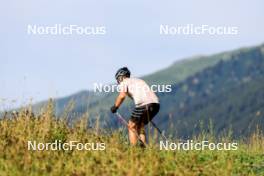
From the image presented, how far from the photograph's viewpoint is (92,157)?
11883mm

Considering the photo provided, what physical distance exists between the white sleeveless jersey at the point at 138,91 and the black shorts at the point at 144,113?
10 cm

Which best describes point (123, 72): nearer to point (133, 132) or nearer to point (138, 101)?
point (138, 101)

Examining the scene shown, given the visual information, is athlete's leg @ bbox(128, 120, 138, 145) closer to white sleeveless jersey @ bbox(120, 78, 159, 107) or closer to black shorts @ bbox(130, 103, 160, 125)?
black shorts @ bbox(130, 103, 160, 125)

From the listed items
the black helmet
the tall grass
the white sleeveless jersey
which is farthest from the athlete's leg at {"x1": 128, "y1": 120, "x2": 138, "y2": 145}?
the black helmet

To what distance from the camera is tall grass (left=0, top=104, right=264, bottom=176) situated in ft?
35.8

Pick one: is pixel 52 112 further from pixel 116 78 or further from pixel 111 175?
pixel 111 175

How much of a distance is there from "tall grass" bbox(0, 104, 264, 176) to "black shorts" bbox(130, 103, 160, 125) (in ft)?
2.21

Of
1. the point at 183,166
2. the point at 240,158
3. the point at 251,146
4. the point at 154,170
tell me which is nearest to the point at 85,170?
the point at 154,170

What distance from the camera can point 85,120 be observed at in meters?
14.1

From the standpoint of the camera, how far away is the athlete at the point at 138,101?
1557cm

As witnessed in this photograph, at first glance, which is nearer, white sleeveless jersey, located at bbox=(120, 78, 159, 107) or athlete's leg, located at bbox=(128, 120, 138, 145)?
athlete's leg, located at bbox=(128, 120, 138, 145)

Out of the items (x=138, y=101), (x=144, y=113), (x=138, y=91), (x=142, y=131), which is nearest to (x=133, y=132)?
(x=142, y=131)

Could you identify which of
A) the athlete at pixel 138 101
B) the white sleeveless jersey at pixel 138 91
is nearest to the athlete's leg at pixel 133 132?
the athlete at pixel 138 101

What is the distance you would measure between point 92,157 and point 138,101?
12.9 ft
